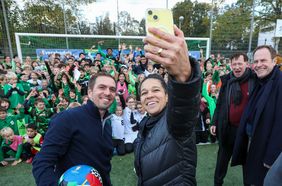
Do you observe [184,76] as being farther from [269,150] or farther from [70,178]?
[269,150]

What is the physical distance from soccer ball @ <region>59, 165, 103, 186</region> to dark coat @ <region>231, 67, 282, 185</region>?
1706 mm

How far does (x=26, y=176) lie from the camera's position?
3434 millimetres

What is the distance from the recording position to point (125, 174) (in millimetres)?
3469

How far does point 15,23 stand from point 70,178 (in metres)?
11.8

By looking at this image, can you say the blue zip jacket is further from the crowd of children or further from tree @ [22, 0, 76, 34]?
tree @ [22, 0, 76, 34]

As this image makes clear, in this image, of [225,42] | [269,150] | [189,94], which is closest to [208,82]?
[269,150]

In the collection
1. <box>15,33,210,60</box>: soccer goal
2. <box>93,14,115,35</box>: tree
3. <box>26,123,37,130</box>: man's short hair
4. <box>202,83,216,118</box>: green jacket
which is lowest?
<box>26,123,37,130</box>: man's short hair

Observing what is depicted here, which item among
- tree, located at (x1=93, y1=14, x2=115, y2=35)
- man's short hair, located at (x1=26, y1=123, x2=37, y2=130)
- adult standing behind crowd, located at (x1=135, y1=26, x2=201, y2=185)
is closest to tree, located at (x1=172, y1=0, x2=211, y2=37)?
tree, located at (x1=93, y1=14, x2=115, y2=35)

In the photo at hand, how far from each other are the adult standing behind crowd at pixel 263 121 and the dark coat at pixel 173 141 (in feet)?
4.22

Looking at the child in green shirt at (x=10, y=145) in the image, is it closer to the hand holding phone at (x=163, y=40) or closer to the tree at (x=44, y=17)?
the hand holding phone at (x=163, y=40)

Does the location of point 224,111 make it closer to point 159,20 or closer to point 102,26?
point 159,20

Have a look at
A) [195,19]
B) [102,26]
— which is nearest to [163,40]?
[102,26]

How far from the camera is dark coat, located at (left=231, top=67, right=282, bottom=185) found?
1.92m

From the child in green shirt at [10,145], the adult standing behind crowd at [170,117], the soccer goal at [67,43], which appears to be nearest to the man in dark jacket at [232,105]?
the adult standing behind crowd at [170,117]
